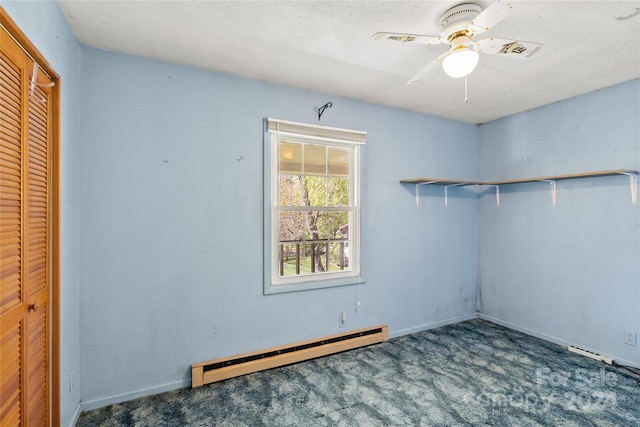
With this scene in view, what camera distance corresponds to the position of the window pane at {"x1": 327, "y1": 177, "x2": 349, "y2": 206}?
124 inches

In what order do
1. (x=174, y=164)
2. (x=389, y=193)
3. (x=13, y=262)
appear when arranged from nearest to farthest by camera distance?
(x=13, y=262)
(x=174, y=164)
(x=389, y=193)

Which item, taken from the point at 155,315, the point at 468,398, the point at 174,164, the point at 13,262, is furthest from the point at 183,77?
the point at 468,398

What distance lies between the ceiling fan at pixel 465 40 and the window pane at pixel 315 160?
4.94 ft

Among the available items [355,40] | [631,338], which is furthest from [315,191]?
[631,338]

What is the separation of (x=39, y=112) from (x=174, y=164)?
89 centimetres

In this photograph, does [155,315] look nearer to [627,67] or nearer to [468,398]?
[468,398]

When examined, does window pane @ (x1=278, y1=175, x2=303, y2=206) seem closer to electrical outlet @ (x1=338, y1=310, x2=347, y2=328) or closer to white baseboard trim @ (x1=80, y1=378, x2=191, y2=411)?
electrical outlet @ (x1=338, y1=310, x2=347, y2=328)

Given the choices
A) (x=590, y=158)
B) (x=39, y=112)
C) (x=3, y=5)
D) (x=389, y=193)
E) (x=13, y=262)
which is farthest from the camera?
(x=389, y=193)

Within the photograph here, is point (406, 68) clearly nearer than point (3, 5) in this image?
No

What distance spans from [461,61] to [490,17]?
21 cm

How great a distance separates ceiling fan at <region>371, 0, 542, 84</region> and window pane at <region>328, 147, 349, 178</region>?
1.52 m

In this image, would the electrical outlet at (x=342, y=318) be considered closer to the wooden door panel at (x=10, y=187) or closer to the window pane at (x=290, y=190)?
the window pane at (x=290, y=190)

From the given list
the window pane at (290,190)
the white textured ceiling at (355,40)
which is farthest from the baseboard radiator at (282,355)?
the white textured ceiling at (355,40)

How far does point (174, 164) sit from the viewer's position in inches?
94.5
